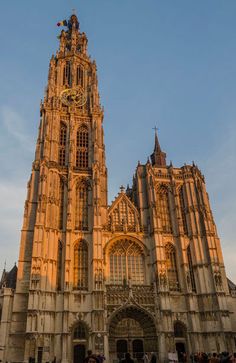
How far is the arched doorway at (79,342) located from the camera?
3122 centimetres

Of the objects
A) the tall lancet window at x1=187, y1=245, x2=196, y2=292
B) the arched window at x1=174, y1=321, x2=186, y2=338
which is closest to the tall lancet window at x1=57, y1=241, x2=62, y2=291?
the arched window at x1=174, y1=321, x2=186, y2=338

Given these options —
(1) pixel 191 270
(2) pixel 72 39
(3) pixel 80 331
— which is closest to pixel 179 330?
(1) pixel 191 270

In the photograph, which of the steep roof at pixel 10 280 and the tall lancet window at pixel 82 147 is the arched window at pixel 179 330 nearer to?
the steep roof at pixel 10 280

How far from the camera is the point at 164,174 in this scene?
4322cm

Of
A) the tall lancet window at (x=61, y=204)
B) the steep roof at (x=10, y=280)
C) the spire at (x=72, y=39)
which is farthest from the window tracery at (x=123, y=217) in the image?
the spire at (x=72, y=39)

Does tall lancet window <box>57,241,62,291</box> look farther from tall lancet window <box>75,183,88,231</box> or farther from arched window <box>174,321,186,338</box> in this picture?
arched window <box>174,321,186,338</box>

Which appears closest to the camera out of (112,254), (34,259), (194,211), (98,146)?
(34,259)

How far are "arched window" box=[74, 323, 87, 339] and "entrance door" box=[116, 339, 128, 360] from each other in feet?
11.8

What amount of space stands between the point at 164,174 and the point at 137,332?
19013mm

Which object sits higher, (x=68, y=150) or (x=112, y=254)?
(x=68, y=150)

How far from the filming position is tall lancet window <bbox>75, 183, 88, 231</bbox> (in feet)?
124

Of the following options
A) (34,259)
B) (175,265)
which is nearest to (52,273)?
(34,259)

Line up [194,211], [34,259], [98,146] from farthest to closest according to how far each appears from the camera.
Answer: [98,146]
[194,211]
[34,259]

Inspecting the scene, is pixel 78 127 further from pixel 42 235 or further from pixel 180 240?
pixel 180 240
